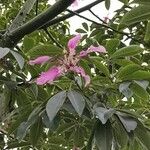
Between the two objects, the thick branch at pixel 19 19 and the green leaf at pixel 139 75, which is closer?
the green leaf at pixel 139 75

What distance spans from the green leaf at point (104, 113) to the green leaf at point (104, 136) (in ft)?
0.12

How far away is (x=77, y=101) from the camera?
3.05 feet

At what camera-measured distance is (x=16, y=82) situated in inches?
47.9

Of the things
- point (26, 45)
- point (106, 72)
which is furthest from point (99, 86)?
point (26, 45)

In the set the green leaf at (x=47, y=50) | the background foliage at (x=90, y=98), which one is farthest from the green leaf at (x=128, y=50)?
the green leaf at (x=47, y=50)

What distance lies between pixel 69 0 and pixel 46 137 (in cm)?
61

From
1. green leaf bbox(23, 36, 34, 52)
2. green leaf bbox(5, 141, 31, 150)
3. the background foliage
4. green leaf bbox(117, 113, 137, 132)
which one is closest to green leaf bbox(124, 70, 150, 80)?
the background foliage

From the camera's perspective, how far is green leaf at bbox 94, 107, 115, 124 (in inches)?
35.9

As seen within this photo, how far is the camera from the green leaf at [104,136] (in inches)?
36.6

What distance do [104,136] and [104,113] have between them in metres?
0.05

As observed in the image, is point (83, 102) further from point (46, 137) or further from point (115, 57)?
point (46, 137)

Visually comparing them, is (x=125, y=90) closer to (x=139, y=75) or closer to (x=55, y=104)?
(x=139, y=75)

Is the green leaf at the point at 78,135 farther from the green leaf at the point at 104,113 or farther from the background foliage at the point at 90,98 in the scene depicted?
the green leaf at the point at 104,113

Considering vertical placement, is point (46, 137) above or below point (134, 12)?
below
